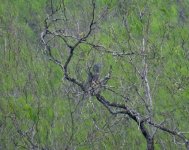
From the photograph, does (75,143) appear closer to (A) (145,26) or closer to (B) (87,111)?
(B) (87,111)

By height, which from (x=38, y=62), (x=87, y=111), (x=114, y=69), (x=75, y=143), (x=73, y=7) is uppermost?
(x=73, y=7)

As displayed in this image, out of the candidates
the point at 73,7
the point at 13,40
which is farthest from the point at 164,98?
Answer: the point at 73,7

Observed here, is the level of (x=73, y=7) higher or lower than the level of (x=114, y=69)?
higher

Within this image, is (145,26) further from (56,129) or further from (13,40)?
(13,40)

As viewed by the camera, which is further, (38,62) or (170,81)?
(38,62)

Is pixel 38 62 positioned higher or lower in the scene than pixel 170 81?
higher

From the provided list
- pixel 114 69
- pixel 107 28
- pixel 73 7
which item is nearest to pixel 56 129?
pixel 114 69

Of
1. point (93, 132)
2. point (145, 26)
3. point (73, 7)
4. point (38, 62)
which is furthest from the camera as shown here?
point (73, 7)

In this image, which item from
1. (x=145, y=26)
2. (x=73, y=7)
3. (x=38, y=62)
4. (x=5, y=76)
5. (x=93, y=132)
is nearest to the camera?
(x=145, y=26)

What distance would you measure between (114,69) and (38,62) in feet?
5.78

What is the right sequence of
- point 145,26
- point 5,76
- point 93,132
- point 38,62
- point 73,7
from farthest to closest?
point 73,7
point 38,62
point 5,76
point 93,132
point 145,26

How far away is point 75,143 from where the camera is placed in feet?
27.7

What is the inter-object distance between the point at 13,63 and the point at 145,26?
2820mm

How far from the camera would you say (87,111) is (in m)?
9.00
